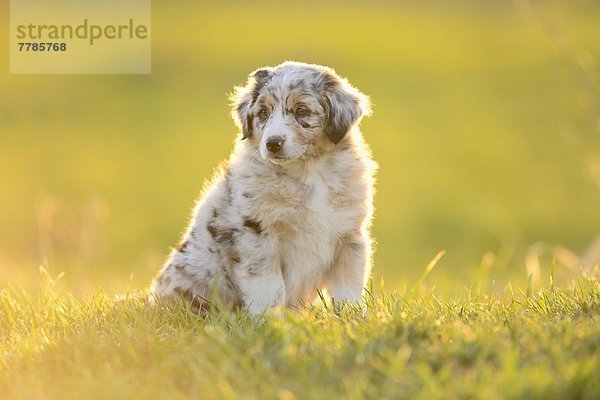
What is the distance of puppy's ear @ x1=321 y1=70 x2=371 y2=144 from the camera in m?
6.41

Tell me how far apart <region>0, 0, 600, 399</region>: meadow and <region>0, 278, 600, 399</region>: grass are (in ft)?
0.04

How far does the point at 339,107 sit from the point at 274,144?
66 centimetres

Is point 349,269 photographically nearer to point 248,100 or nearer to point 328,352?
point 248,100

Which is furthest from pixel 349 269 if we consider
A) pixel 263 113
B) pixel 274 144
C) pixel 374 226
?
pixel 374 226

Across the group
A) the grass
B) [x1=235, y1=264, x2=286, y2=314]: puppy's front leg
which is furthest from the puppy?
the grass

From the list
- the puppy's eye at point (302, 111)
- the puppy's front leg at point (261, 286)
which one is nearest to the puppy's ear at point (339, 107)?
the puppy's eye at point (302, 111)

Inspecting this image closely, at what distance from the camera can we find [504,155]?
72.2 ft

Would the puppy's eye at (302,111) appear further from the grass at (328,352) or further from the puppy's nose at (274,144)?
the grass at (328,352)

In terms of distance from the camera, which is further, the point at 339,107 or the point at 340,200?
the point at 339,107

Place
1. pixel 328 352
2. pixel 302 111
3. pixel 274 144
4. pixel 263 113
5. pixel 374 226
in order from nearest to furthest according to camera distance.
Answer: pixel 328 352 → pixel 274 144 → pixel 302 111 → pixel 263 113 → pixel 374 226

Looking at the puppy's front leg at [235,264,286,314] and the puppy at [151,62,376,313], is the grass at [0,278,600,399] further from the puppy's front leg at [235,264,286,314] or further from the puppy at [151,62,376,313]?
the puppy at [151,62,376,313]

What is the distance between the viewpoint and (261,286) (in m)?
5.92

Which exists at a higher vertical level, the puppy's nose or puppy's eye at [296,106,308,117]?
puppy's eye at [296,106,308,117]

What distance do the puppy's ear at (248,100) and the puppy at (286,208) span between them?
0.01m
